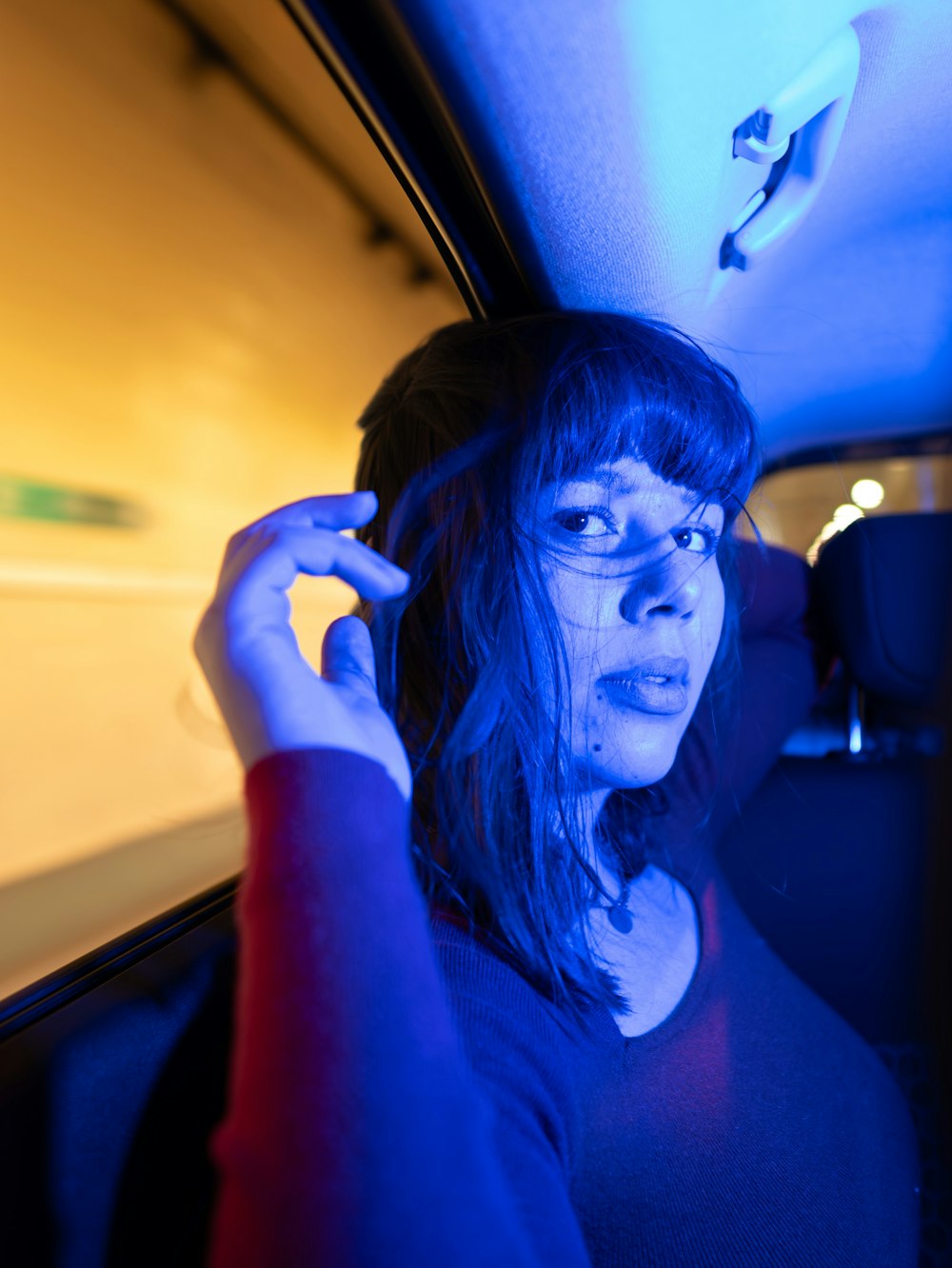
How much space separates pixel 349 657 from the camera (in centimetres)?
56

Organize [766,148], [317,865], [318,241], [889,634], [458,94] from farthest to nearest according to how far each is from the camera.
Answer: [318,241], [889,634], [766,148], [458,94], [317,865]

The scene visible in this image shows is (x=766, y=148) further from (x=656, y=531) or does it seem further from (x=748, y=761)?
(x=748, y=761)

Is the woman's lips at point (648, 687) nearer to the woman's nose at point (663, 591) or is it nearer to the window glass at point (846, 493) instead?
the woman's nose at point (663, 591)

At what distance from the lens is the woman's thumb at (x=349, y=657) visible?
548mm

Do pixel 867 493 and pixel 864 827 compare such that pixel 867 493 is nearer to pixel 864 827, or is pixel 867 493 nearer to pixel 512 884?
→ pixel 864 827

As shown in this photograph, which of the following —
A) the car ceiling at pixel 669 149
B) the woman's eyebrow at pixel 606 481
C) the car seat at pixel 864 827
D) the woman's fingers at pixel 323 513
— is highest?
the car ceiling at pixel 669 149

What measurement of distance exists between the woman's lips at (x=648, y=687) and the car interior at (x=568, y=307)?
25cm

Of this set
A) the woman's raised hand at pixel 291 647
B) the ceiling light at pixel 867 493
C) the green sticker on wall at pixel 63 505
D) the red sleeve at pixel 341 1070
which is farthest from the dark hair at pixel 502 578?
the green sticker on wall at pixel 63 505

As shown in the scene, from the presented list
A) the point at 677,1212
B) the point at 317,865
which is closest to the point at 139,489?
the point at 317,865

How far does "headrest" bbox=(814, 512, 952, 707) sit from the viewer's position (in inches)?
49.9

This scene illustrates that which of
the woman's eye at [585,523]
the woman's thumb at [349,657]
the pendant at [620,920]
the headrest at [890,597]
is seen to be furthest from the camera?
the headrest at [890,597]

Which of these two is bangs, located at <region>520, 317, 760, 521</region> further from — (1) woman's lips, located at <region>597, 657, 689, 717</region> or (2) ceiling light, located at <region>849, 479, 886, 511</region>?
(2) ceiling light, located at <region>849, 479, 886, 511</region>

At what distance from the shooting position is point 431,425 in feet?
2.22

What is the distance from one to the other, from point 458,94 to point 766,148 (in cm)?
32
